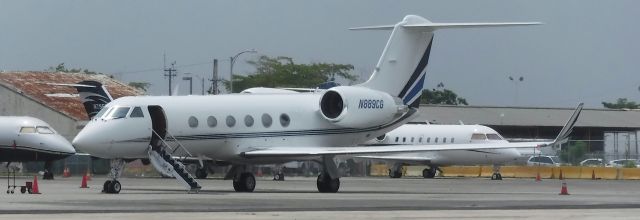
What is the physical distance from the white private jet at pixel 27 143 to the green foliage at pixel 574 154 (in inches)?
1199

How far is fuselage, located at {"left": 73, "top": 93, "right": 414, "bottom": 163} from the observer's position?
37.6m

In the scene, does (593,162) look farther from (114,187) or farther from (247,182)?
(114,187)

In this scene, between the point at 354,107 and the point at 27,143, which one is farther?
the point at 27,143

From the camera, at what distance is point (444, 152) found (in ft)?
206

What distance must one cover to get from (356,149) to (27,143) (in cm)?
1833

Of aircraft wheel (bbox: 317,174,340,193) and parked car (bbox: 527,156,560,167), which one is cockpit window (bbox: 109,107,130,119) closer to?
aircraft wheel (bbox: 317,174,340,193)

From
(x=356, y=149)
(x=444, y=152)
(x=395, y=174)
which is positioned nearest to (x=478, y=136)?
(x=444, y=152)

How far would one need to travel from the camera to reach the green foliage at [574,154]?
72250 millimetres

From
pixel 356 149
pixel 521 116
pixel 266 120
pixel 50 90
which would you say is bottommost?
pixel 356 149

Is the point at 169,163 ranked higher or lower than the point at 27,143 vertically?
lower

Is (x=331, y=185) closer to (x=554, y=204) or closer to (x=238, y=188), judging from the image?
(x=238, y=188)

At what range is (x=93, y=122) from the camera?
37969 mm

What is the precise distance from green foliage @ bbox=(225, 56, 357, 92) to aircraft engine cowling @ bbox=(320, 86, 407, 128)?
82.5 metres

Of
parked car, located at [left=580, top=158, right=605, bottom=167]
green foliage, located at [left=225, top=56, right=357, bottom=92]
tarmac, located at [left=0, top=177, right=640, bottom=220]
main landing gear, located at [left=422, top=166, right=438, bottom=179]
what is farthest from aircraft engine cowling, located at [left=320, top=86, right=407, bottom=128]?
green foliage, located at [left=225, top=56, right=357, bottom=92]
